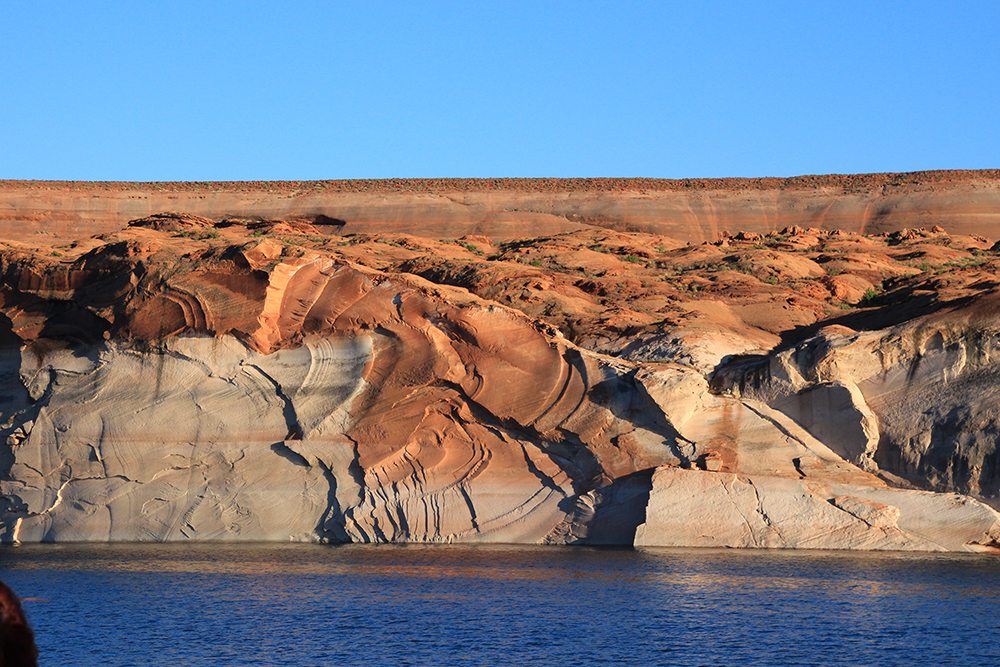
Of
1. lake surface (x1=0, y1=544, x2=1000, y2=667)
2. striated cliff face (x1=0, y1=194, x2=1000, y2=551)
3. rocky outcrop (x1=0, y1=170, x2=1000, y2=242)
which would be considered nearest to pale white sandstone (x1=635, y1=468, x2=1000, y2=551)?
striated cliff face (x1=0, y1=194, x2=1000, y2=551)

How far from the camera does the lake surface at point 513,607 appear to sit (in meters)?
14.5

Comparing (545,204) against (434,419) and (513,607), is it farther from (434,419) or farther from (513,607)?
(513,607)

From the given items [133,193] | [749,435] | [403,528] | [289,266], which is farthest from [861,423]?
[133,193]

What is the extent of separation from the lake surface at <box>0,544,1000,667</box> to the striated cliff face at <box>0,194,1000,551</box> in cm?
158

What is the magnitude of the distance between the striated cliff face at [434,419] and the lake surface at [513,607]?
158 centimetres

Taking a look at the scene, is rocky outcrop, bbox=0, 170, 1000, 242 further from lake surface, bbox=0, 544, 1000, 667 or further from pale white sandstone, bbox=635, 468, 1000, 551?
lake surface, bbox=0, 544, 1000, 667

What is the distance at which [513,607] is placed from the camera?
17078 mm

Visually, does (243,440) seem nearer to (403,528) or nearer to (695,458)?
(403,528)

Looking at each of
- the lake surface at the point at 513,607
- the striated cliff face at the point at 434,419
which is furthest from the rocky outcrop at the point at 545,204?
the lake surface at the point at 513,607

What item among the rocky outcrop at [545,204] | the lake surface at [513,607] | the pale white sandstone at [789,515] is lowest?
the lake surface at [513,607]

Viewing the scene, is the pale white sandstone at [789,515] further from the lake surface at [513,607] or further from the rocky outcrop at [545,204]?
the rocky outcrop at [545,204]

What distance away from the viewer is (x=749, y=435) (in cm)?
2434

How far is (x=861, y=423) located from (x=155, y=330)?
53.9ft

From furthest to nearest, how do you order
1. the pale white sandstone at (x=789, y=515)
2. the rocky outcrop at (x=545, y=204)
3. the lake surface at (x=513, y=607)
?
the rocky outcrop at (x=545, y=204), the pale white sandstone at (x=789, y=515), the lake surface at (x=513, y=607)
